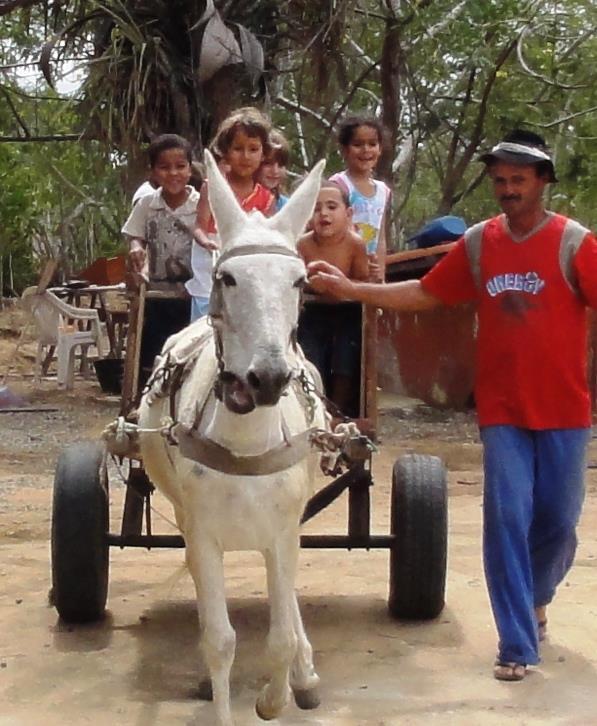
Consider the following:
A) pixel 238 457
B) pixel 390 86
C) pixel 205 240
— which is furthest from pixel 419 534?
pixel 390 86

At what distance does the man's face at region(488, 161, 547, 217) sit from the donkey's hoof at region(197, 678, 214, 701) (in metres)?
2.18

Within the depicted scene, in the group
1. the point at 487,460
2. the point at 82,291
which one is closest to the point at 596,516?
the point at 487,460

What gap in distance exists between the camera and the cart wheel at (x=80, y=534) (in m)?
5.38

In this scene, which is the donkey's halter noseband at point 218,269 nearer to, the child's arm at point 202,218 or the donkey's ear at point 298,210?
the donkey's ear at point 298,210

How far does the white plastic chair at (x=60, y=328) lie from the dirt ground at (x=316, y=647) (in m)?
8.40

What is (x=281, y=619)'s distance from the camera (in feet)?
13.9

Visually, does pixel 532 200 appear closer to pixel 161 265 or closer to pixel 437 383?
pixel 161 265

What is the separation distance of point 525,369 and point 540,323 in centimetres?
19

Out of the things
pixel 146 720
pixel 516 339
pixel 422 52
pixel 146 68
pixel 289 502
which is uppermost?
pixel 422 52

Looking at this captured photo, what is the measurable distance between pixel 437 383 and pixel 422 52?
6.28 meters

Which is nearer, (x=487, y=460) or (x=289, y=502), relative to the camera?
(x=289, y=502)

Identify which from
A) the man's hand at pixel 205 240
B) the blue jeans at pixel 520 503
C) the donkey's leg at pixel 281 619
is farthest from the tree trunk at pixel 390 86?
the donkey's leg at pixel 281 619

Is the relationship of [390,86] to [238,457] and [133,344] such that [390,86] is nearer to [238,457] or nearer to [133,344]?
[133,344]

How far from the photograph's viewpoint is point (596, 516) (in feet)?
28.1
